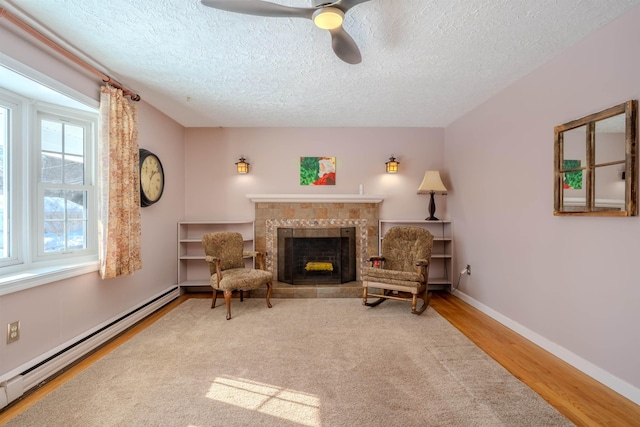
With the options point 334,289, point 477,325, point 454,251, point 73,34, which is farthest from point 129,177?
point 454,251

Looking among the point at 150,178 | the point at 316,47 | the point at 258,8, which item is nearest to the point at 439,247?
the point at 316,47

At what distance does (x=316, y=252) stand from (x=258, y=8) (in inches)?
132

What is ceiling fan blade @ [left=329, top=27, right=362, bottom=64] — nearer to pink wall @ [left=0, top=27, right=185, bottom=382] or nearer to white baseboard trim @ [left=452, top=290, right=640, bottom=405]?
pink wall @ [left=0, top=27, right=185, bottom=382]

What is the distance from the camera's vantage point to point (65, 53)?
220 centimetres

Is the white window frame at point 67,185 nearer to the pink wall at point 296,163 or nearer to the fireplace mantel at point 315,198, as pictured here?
the pink wall at point 296,163

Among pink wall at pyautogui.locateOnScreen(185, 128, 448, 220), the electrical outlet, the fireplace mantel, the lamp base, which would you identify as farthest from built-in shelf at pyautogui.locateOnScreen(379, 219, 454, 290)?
the electrical outlet

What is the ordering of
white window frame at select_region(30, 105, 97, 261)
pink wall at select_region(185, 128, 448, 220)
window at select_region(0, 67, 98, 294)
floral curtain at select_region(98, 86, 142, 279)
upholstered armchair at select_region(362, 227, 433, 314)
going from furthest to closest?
1. pink wall at select_region(185, 128, 448, 220)
2. upholstered armchair at select_region(362, 227, 433, 314)
3. floral curtain at select_region(98, 86, 142, 279)
4. white window frame at select_region(30, 105, 97, 261)
5. window at select_region(0, 67, 98, 294)

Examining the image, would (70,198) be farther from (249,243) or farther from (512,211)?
(512,211)

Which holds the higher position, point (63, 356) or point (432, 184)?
point (432, 184)

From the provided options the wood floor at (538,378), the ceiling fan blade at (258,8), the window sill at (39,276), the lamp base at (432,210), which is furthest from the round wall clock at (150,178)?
the lamp base at (432,210)

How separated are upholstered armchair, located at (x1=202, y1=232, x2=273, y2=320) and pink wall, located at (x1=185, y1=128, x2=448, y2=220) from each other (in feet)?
2.56

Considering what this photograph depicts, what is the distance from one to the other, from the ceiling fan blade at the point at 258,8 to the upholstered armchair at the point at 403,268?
109 inches

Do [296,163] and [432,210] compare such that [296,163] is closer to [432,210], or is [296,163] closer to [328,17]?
[432,210]

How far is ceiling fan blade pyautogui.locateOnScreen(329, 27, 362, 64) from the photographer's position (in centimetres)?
181
